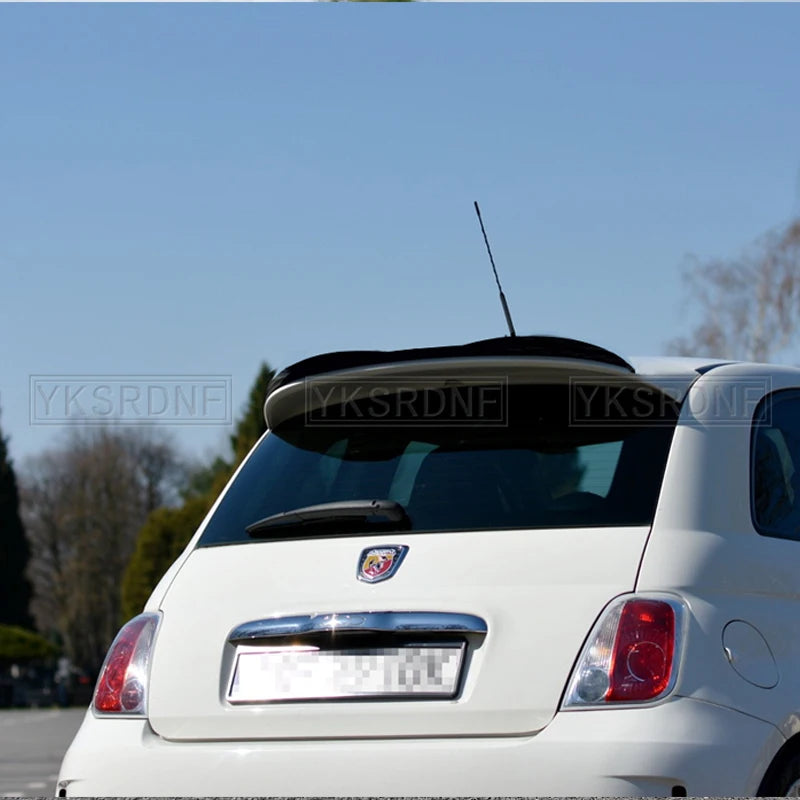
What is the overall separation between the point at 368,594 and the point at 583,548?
572mm

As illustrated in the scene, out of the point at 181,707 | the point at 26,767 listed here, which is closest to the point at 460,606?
the point at 181,707

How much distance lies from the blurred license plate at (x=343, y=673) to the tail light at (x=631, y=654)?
0.33 metres

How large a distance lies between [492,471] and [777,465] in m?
0.86

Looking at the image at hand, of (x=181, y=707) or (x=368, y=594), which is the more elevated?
(x=368, y=594)

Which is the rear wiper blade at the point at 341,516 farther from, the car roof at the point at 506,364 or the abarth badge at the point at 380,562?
the car roof at the point at 506,364

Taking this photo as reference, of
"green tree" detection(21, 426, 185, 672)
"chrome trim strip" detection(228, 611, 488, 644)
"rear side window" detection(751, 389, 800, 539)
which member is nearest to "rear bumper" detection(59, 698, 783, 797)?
"chrome trim strip" detection(228, 611, 488, 644)

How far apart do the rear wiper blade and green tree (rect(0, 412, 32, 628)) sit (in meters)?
80.0

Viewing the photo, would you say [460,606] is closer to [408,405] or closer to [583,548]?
[583,548]

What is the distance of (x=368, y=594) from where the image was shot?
389 cm

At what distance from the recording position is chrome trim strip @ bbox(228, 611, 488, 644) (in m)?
3.76

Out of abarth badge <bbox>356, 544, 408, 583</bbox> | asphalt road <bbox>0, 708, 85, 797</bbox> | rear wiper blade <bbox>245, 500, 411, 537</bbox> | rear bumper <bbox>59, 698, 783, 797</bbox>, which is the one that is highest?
rear wiper blade <bbox>245, 500, 411, 537</bbox>

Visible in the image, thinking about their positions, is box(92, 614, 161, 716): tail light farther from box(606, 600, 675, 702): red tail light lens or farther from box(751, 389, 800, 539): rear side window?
box(751, 389, 800, 539): rear side window

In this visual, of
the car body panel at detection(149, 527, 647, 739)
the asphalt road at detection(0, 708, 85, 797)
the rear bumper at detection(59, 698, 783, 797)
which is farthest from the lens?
the asphalt road at detection(0, 708, 85, 797)

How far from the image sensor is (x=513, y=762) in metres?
3.58
